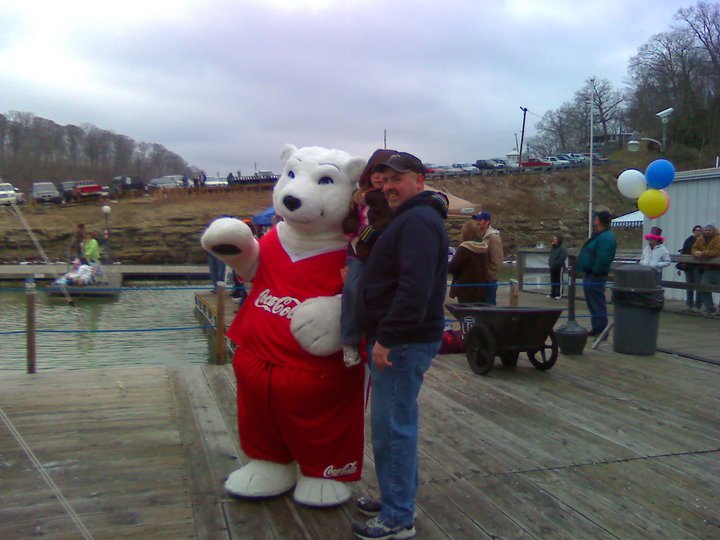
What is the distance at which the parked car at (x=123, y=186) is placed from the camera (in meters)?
49.0

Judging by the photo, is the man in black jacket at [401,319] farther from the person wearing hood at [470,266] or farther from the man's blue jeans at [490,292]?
the man's blue jeans at [490,292]

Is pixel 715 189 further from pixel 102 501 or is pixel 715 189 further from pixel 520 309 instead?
pixel 102 501

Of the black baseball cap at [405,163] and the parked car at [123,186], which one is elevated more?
the parked car at [123,186]

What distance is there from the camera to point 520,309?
592 centimetres

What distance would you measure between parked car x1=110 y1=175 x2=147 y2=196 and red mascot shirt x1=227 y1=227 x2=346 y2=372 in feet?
160

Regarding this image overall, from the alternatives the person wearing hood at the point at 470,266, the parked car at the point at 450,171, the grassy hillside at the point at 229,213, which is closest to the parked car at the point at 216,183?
the grassy hillside at the point at 229,213

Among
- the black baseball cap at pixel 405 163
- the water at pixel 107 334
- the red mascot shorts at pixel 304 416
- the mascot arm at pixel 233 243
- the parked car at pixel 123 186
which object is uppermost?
the parked car at pixel 123 186

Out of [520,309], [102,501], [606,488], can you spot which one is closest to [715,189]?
[520,309]

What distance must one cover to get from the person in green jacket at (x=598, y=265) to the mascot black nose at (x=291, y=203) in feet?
18.4

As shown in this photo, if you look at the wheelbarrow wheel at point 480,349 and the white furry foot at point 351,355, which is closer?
the white furry foot at point 351,355

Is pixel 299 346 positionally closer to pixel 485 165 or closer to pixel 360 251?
pixel 360 251

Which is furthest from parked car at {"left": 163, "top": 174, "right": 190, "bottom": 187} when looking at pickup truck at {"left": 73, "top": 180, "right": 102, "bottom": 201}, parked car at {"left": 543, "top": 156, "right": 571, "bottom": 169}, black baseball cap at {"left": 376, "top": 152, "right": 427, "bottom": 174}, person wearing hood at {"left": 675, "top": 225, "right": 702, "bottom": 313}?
black baseball cap at {"left": 376, "top": 152, "right": 427, "bottom": 174}

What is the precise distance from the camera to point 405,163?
2.90m

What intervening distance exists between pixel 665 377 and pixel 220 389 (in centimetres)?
415
